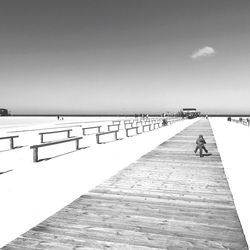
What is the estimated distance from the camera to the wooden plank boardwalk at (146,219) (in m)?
3.29

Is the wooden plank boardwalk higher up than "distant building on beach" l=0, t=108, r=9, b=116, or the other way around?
"distant building on beach" l=0, t=108, r=9, b=116

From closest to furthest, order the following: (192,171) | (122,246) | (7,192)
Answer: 1. (122,246)
2. (7,192)
3. (192,171)

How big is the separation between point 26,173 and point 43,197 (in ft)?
8.60

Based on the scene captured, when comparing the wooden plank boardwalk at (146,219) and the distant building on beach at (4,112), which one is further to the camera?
the distant building on beach at (4,112)

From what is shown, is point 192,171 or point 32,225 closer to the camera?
point 32,225

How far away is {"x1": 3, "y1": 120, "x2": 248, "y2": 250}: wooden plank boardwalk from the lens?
3.29 metres

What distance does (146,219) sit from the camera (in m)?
4.03

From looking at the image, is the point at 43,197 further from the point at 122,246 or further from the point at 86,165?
the point at 86,165

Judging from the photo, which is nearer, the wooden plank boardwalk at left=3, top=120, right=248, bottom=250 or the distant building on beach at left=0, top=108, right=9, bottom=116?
the wooden plank boardwalk at left=3, top=120, right=248, bottom=250

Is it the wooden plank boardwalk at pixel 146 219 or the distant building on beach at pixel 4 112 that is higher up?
the distant building on beach at pixel 4 112

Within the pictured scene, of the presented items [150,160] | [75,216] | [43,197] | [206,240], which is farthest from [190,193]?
[150,160]

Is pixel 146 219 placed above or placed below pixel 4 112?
below

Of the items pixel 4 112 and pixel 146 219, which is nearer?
pixel 146 219

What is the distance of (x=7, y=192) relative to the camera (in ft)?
19.1
